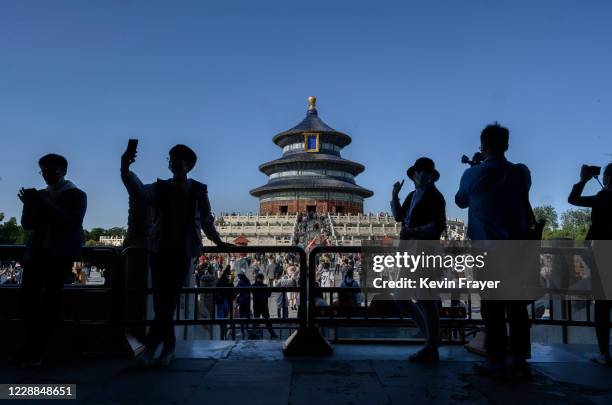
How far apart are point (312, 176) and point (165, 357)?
1747 inches

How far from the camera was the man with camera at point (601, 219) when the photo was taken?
3.83 meters

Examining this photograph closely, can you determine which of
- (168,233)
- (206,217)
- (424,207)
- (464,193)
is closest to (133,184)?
(168,233)

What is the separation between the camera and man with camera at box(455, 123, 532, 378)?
344 centimetres

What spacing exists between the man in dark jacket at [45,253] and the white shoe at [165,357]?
86 centimetres

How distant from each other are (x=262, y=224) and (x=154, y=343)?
36915mm

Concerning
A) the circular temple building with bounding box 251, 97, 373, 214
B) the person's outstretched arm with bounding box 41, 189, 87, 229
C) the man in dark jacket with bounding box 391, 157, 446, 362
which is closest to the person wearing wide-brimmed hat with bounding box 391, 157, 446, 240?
the man in dark jacket with bounding box 391, 157, 446, 362

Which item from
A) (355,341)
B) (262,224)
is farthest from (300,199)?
(355,341)

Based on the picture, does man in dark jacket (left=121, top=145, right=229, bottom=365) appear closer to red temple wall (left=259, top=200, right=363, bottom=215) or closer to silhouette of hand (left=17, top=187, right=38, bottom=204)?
silhouette of hand (left=17, top=187, right=38, bottom=204)

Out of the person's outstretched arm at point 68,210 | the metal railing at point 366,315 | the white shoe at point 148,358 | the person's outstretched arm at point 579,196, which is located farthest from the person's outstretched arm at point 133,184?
the person's outstretched arm at point 579,196

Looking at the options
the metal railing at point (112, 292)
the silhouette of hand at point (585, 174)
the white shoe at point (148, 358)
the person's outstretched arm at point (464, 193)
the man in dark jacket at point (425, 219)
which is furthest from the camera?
the metal railing at point (112, 292)

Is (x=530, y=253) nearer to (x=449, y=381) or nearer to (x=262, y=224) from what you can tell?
(x=449, y=381)

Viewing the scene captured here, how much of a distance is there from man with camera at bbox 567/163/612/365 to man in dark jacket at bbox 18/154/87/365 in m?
3.87

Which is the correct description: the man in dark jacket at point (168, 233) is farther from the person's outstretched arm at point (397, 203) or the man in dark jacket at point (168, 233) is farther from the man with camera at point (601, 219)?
the man with camera at point (601, 219)

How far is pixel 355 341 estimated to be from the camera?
4793 millimetres
